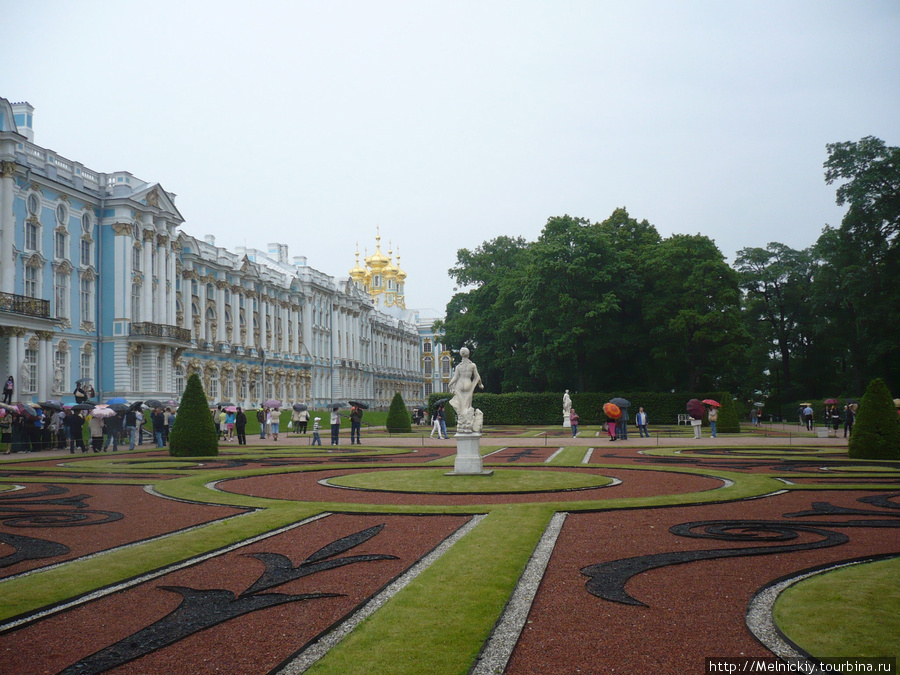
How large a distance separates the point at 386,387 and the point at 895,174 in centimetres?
7583

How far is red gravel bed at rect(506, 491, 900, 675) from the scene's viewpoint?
18.6 ft

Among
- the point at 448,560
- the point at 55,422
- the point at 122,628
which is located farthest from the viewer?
the point at 55,422

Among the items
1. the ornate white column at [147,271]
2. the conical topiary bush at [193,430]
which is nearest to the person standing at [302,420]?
the conical topiary bush at [193,430]

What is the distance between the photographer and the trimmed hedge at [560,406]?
1975 inches

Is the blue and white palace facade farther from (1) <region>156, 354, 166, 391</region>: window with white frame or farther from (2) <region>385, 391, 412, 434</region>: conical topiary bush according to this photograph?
(2) <region>385, 391, 412, 434</region>: conical topiary bush

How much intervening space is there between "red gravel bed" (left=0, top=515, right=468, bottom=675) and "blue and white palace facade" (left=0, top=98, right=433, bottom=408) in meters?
35.0

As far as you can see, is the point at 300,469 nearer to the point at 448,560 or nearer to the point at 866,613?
the point at 448,560

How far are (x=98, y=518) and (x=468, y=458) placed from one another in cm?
799

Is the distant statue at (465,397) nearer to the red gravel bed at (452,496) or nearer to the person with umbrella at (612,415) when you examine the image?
the red gravel bed at (452,496)

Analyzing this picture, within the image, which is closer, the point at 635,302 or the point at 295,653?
the point at 295,653

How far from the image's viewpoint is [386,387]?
110 m

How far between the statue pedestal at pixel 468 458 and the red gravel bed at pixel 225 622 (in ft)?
24.6

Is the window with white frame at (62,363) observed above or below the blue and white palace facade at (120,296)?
below

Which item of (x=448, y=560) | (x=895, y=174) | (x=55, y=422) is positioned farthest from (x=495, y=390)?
(x=448, y=560)
